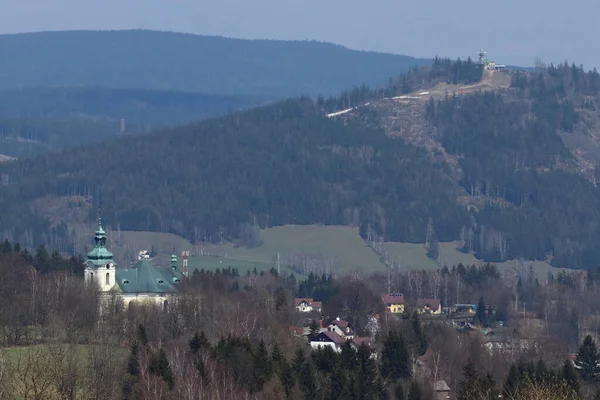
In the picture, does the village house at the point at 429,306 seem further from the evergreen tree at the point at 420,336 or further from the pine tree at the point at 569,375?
the pine tree at the point at 569,375

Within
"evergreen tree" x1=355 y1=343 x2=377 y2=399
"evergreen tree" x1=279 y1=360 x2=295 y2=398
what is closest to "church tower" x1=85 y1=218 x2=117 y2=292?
"evergreen tree" x1=355 y1=343 x2=377 y2=399

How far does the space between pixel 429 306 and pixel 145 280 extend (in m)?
23.5

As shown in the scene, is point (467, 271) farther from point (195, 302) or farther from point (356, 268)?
point (195, 302)

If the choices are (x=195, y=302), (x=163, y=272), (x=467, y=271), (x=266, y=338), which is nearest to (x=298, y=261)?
(x=467, y=271)

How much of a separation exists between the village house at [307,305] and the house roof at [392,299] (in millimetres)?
4769

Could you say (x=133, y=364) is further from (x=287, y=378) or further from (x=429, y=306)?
(x=429, y=306)

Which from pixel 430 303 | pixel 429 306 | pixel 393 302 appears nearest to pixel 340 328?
pixel 393 302

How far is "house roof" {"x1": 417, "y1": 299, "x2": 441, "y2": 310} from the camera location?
147m

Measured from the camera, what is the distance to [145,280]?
133 meters

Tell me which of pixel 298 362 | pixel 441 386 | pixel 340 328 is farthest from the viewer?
pixel 340 328

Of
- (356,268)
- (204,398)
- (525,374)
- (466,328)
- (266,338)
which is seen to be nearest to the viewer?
(204,398)

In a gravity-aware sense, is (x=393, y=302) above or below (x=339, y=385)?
above

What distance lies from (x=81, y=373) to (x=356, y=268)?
114556 millimetres

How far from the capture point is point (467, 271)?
166m
